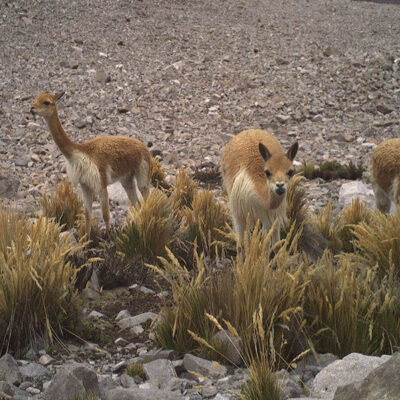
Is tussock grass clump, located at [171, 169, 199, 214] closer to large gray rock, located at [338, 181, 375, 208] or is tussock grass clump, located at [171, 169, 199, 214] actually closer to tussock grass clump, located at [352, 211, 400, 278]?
large gray rock, located at [338, 181, 375, 208]

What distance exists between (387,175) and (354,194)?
2.32 metres

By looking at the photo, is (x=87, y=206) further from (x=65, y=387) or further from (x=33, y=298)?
(x=65, y=387)

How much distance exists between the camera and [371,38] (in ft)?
66.0

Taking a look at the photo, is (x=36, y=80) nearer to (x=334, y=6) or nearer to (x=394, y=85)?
(x=394, y=85)

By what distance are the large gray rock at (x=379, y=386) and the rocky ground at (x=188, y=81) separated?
6.23m

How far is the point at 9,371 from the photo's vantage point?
3652mm

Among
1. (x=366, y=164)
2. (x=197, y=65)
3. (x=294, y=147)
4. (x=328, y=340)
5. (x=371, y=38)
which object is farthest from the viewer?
(x=371, y=38)

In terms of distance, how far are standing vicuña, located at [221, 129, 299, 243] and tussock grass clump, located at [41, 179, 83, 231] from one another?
7.75ft

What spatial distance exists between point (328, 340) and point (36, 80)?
13362 millimetres

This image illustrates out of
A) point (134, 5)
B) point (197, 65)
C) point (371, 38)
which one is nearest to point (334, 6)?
A: point (371, 38)

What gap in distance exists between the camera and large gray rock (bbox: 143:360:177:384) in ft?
12.0

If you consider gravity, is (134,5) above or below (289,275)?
above

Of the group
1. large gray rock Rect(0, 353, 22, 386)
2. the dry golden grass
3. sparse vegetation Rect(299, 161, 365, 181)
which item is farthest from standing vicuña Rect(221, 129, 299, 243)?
sparse vegetation Rect(299, 161, 365, 181)

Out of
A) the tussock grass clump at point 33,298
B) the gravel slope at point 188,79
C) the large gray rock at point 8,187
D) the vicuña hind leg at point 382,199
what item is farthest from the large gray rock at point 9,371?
the large gray rock at point 8,187
